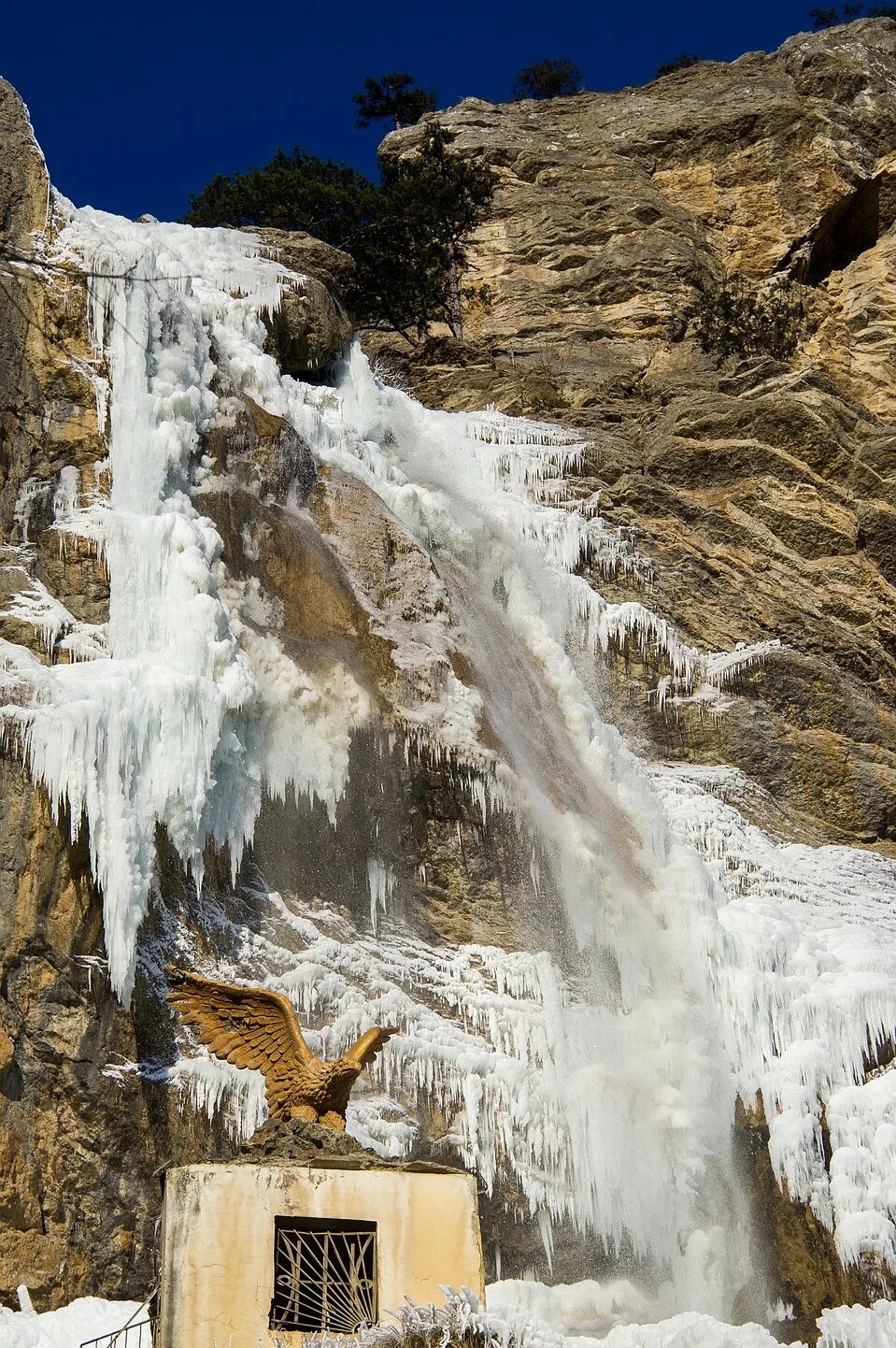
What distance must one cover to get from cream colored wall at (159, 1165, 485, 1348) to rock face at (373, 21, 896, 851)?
977 cm

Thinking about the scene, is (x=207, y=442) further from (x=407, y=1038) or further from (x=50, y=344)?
(x=407, y=1038)

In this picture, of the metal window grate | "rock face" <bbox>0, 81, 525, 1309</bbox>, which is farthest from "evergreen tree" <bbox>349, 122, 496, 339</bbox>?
the metal window grate

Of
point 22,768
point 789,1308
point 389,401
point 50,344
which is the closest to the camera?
point 22,768

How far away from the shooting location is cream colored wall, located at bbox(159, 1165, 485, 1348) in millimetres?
9266

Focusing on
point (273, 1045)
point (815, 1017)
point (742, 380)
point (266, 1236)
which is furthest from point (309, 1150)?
point (742, 380)

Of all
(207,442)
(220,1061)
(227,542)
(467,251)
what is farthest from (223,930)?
(467,251)

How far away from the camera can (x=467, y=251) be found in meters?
32.2

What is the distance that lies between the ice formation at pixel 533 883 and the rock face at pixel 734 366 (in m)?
1.67

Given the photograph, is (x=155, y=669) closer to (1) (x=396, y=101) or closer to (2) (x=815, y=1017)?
(2) (x=815, y=1017)

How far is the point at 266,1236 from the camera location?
9.43 m

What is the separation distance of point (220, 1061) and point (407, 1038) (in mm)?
2001

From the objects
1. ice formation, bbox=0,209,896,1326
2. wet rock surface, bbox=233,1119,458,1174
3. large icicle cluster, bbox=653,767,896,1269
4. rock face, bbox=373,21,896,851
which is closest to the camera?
wet rock surface, bbox=233,1119,458,1174

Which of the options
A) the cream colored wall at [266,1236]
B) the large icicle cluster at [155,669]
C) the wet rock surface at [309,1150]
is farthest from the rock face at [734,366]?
the cream colored wall at [266,1236]

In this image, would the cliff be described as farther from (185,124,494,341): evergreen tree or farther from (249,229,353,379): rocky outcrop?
(185,124,494,341): evergreen tree
